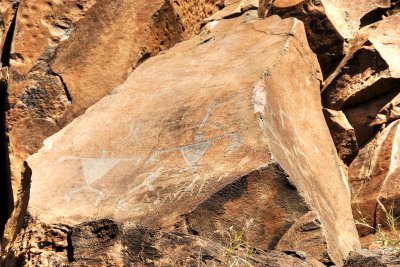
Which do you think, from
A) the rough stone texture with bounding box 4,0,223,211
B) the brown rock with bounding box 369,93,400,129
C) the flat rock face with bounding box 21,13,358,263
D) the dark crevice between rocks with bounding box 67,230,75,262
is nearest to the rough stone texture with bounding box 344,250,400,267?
the flat rock face with bounding box 21,13,358,263

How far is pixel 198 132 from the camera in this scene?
445cm

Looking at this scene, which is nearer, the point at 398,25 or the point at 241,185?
the point at 241,185

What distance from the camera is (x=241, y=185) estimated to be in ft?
12.9

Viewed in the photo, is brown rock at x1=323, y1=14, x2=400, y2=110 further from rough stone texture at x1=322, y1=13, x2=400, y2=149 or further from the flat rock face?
the flat rock face

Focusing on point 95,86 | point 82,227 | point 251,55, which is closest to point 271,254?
point 82,227

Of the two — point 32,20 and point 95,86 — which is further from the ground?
point 32,20

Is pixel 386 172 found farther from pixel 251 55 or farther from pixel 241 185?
pixel 241 185

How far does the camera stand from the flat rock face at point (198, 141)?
4.12 meters

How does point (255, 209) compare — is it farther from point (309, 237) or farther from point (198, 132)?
point (198, 132)

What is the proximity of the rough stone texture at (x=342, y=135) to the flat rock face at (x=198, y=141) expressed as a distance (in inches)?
13.3

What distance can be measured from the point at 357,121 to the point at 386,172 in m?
0.55

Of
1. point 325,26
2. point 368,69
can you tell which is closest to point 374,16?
point 325,26

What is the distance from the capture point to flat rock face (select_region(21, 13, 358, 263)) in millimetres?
4121

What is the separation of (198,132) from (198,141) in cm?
8
